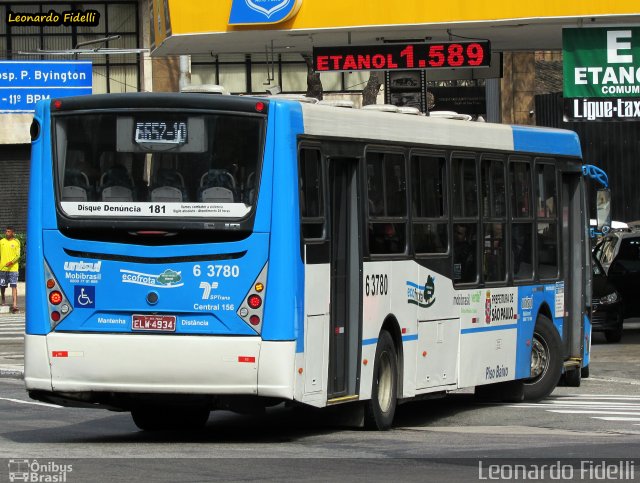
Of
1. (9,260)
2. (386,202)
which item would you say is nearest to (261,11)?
(9,260)

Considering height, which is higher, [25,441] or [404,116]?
[404,116]

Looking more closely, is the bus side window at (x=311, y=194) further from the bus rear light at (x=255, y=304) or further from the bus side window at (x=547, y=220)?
the bus side window at (x=547, y=220)

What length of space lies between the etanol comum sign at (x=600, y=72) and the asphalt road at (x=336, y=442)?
7964mm

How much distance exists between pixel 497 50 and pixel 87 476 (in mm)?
20721

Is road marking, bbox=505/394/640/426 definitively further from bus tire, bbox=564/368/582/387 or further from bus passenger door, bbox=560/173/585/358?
bus passenger door, bbox=560/173/585/358

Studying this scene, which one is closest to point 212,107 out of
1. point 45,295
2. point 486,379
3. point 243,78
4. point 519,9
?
point 45,295

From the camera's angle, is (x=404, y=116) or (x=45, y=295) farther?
(x=404, y=116)

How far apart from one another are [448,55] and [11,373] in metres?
9.44

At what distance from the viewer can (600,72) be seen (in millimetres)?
25750

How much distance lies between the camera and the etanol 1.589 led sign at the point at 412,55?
26266mm

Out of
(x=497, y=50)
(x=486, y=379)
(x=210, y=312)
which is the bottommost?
(x=486, y=379)

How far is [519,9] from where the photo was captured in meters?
25.5

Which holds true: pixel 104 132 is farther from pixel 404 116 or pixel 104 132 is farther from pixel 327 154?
pixel 404 116

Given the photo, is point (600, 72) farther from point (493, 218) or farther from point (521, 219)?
point (493, 218)
